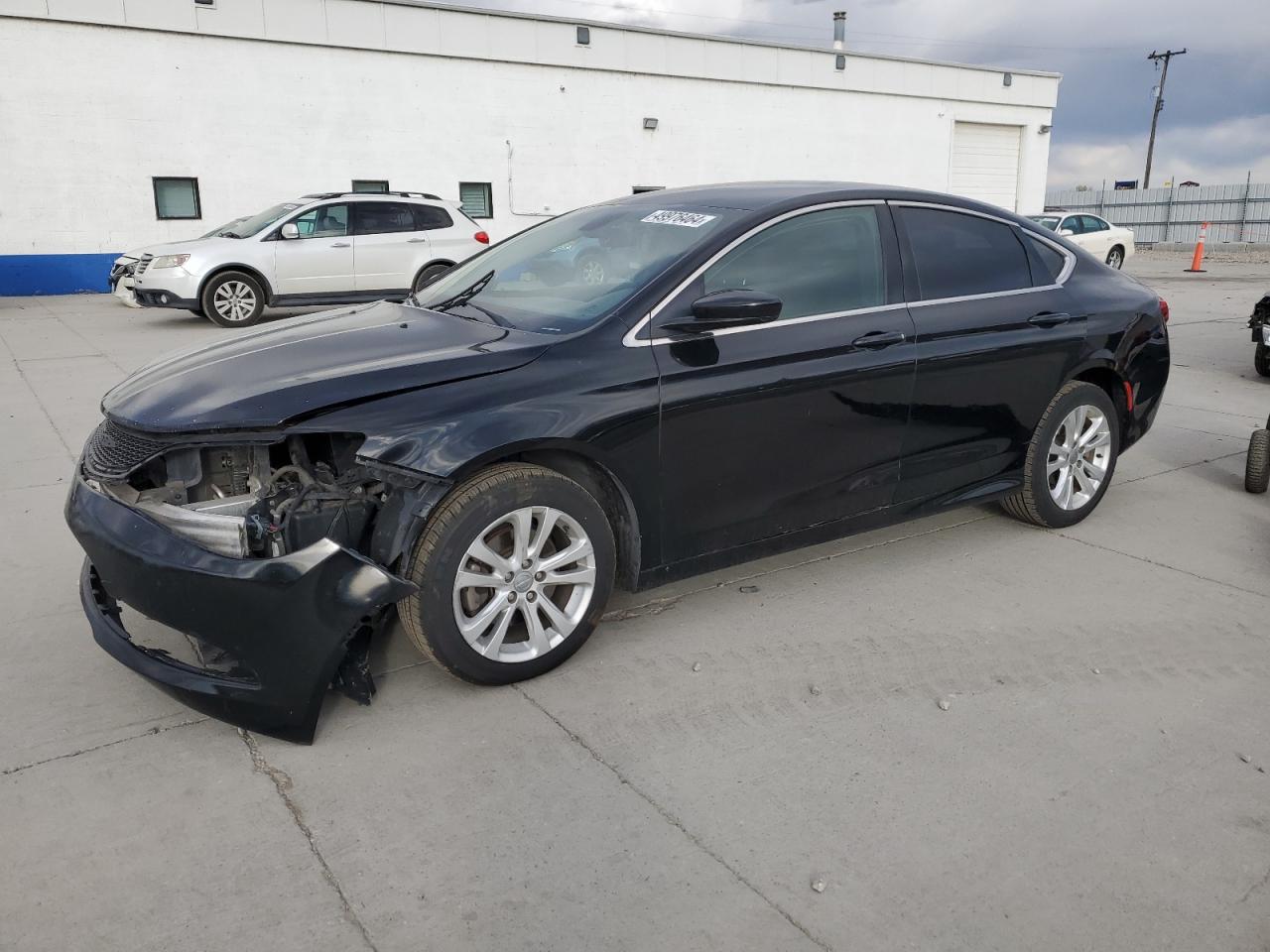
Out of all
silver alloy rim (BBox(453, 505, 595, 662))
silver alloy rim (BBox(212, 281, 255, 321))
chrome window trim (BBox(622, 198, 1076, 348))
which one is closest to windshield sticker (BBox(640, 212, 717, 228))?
chrome window trim (BBox(622, 198, 1076, 348))

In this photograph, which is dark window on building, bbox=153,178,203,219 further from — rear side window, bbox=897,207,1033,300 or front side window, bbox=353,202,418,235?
rear side window, bbox=897,207,1033,300

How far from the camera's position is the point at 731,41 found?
24906 millimetres

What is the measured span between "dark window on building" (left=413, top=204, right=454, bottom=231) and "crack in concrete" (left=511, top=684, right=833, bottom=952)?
468 inches

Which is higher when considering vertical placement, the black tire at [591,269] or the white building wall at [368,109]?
the white building wall at [368,109]

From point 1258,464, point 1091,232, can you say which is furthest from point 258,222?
point 1091,232

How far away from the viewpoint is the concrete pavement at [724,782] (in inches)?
93.3

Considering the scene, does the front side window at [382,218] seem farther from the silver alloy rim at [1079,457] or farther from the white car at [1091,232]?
the white car at [1091,232]

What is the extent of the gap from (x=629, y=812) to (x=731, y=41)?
2523 cm

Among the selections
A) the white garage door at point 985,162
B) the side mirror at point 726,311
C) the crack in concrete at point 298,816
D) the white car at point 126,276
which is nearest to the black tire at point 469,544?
the crack in concrete at point 298,816

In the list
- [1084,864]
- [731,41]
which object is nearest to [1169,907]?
[1084,864]

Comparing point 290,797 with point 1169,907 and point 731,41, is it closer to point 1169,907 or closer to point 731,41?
point 1169,907

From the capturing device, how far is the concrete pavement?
237 cm

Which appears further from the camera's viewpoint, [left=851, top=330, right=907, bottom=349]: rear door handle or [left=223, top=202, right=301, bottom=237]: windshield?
[left=223, top=202, right=301, bottom=237]: windshield

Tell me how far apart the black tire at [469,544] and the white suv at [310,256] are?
34.0 ft
